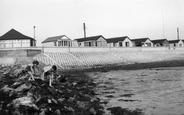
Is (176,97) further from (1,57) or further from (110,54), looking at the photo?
(110,54)

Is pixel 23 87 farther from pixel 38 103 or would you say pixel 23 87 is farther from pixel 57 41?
pixel 57 41

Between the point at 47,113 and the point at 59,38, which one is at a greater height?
the point at 59,38

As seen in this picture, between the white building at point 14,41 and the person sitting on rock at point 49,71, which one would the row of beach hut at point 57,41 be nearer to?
the white building at point 14,41

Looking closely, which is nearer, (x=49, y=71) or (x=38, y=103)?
(x=38, y=103)

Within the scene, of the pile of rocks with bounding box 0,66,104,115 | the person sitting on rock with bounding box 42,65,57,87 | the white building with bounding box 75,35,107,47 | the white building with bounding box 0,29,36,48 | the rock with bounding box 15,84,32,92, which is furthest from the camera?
the white building with bounding box 75,35,107,47

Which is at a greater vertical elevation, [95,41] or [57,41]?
[95,41]

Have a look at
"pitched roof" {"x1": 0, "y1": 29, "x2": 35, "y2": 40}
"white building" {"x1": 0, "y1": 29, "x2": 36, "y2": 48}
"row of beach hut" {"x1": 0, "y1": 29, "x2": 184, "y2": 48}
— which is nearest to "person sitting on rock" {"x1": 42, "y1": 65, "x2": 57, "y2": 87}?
"white building" {"x1": 0, "y1": 29, "x2": 36, "y2": 48}

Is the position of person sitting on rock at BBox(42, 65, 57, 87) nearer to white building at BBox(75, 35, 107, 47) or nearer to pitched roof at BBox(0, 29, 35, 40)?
pitched roof at BBox(0, 29, 35, 40)

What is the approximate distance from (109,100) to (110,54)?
3693 cm

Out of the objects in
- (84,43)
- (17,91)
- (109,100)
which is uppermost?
(84,43)

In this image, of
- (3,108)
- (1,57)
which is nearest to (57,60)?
(1,57)

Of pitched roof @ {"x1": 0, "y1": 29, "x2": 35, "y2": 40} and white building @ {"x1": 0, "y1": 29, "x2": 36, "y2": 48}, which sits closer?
white building @ {"x1": 0, "y1": 29, "x2": 36, "y2": 48}

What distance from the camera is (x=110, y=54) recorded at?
50000mm

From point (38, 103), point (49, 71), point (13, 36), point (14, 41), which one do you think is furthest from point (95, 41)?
point (38, 103)
